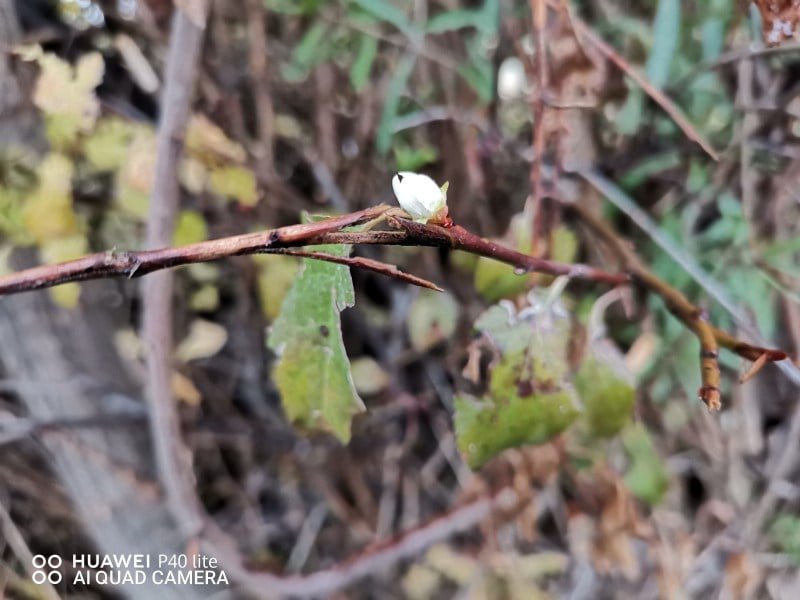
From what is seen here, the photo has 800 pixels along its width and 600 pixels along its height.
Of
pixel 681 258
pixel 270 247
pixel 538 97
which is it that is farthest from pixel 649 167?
pixel 270 247

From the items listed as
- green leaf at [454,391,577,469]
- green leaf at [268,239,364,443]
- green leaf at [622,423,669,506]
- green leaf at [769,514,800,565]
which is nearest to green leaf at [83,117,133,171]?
green leaf at [268,239,364,443]

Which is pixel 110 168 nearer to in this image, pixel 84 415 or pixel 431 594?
pixel 84 415

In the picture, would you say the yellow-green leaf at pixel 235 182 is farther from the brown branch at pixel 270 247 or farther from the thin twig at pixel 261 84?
the brown branch at pixel 270 247

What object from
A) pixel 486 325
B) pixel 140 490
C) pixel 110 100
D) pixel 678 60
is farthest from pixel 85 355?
pixel 678 60

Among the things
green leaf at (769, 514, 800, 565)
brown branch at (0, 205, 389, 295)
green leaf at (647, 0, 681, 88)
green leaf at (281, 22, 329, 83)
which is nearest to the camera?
brown branch at (0, 205, 389, 295)

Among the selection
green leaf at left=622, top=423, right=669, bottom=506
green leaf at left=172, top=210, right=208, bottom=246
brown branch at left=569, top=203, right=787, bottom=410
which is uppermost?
green leaf at left=172, top=210, right=208, bottom=246

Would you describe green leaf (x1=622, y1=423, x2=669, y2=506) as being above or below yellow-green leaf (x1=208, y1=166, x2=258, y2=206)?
below

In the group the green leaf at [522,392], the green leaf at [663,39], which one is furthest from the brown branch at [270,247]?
the green leaf at [663,39]

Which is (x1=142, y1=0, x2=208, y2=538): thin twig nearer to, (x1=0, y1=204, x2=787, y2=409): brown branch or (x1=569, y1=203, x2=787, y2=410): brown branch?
(x1=0, y1=204, x2=787, y2=409): brown branch

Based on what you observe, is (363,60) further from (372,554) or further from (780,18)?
(372,554)
